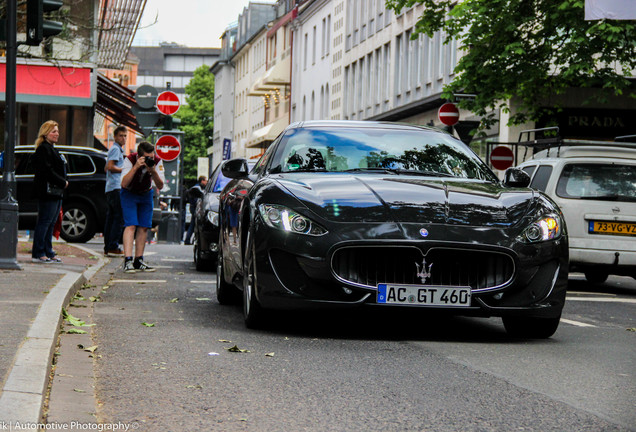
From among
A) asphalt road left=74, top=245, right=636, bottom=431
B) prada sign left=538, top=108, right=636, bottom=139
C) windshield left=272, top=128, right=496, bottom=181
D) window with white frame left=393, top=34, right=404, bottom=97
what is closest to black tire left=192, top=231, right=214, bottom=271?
asphalt road left=74, top=245, right=636, bottom=431

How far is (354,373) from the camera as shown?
655 cm

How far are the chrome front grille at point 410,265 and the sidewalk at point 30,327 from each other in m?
1.88

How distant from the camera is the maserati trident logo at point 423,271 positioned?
25.7 ft

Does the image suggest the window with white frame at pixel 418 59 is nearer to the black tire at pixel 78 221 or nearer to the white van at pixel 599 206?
the black tire at pixel 78 221

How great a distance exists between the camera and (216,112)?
11919 centimetres

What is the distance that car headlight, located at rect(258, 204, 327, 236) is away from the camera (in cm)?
782

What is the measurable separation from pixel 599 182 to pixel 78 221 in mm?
11637

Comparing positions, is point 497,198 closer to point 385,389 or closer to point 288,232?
point 288,232

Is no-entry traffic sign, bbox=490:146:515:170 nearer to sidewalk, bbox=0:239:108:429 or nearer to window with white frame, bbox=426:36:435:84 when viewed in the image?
window with white frame, bbox=426:36:435:84

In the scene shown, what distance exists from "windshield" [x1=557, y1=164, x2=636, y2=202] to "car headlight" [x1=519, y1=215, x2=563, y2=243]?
711 cm

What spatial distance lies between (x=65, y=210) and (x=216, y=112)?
96383 mm

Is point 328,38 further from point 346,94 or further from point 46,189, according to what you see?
point 46,189

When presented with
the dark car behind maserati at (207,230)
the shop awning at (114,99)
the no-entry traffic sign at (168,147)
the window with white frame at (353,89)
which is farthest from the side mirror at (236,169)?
the window with white frame at (353,89)

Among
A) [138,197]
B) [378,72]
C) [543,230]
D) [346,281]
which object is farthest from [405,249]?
[378,72]
